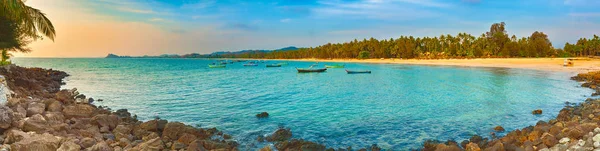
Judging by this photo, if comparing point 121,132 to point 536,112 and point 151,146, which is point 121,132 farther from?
point 536,112

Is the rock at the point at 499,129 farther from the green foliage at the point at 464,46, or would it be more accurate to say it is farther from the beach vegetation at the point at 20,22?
the green foliage at the point at 464,46

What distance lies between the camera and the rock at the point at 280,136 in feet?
45.9

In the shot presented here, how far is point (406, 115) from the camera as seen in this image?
19438 millimetres

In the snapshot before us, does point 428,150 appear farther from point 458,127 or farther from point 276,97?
point 276,97

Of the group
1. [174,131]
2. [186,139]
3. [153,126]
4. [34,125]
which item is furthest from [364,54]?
[34,125]

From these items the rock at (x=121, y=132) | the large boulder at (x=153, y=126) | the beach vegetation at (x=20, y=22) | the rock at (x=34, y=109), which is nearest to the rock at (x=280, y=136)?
the large boulder at (x=153, y=126)

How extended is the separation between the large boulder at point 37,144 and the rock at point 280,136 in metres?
7.23

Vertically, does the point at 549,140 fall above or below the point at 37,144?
below

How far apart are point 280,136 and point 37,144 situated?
8.09 metres

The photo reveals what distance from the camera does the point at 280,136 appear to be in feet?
46.6

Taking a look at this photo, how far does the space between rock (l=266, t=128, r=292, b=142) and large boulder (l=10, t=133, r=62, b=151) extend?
23.7 feet

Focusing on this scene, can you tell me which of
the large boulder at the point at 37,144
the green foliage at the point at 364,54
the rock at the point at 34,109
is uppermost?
the green foliage at the point at 364,54

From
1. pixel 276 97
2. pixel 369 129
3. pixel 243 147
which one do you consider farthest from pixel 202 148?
pixel 276 97

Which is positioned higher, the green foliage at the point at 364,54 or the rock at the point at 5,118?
the green foliage at the point at 364,54
